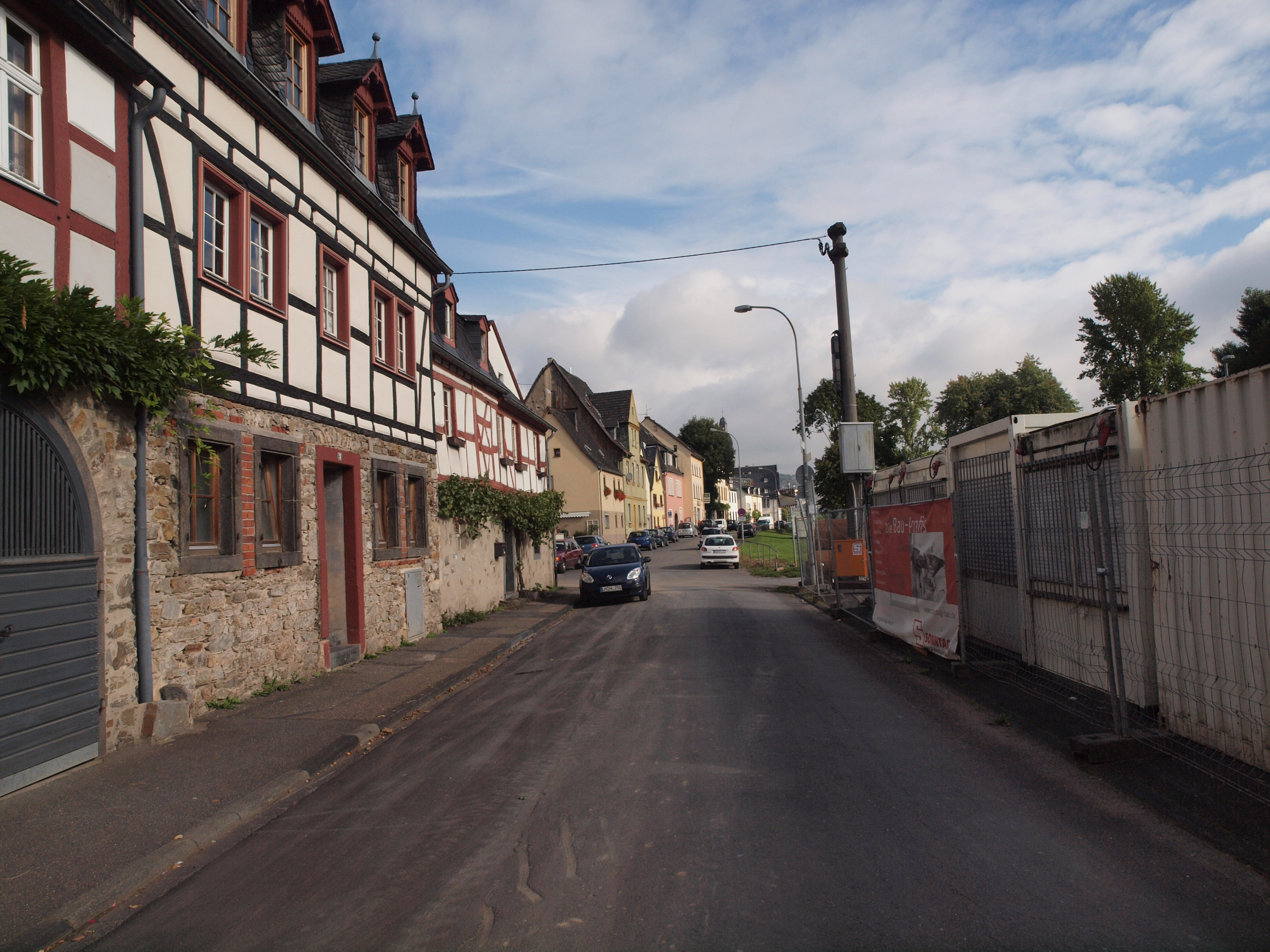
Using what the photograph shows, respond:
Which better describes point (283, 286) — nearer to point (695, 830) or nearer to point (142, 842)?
point (142, 842)

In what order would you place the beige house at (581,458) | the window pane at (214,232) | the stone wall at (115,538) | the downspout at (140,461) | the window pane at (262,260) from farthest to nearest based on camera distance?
the beige house at (581,458), the window pane at (262,260), the window pane at (214,232), the downspout at (140,461), the stone wall at (115,538)

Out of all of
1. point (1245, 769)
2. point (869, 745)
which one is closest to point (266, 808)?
point (869, 745)

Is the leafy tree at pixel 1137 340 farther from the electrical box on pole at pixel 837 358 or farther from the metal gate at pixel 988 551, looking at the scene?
the metal gate at pixel 988 551

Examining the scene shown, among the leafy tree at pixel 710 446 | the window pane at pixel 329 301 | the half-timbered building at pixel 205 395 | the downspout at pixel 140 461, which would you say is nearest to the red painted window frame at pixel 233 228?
the half-timbered building at pixel 205 395

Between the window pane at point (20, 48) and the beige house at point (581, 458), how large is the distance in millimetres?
44330

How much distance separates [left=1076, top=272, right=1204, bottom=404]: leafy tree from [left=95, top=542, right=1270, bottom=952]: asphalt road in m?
49.4

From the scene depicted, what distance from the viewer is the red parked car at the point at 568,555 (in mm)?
38094

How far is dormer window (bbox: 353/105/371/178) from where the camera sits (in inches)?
553

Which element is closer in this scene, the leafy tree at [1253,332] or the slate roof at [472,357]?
the slate roof at [472,357]

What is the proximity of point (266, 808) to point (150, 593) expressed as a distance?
282cm

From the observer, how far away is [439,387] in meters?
18.4

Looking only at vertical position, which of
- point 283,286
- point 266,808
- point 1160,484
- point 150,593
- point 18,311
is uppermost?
point 283,286

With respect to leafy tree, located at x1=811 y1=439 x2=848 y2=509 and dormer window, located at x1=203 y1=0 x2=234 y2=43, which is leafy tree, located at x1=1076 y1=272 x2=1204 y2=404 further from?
dormer window, located at x1=203 y1=0 x2=234 y2=43

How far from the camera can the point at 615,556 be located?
23531mm
